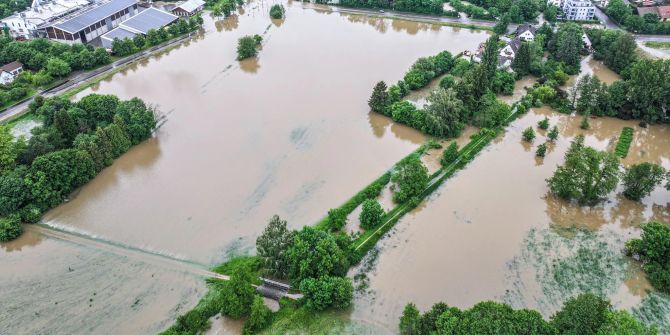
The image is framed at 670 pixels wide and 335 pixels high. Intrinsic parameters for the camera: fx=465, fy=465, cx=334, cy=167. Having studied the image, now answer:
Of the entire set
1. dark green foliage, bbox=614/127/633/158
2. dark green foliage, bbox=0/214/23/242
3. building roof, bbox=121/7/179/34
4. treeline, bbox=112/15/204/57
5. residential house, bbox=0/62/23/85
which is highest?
building roof, bbox=121/7/179/34

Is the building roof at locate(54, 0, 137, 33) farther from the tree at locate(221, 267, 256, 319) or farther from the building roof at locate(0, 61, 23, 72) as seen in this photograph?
the tree at locate(221, 267, 256, 319)

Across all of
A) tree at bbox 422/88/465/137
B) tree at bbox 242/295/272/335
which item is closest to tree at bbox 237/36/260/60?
tree at bbox 422/88/465/137

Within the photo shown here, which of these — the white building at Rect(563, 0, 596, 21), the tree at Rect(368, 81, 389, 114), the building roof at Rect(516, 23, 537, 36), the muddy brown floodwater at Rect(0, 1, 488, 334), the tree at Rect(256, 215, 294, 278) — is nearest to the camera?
the tree at Rect(256, 215, 294, 278)

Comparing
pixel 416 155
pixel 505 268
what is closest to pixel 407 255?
pixel 505 268

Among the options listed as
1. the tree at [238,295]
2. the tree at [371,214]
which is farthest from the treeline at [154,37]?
the tree at [238,295]

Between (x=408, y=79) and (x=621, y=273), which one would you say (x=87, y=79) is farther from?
(x=621, y=273)

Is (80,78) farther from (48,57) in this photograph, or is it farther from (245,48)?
(245,48)

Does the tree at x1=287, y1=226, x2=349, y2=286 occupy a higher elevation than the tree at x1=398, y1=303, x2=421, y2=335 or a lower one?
higher
